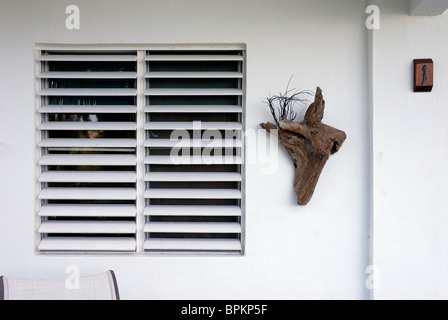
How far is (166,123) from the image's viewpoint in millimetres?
3096

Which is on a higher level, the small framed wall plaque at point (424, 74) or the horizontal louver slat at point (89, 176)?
the small framed wall plaque at point (424, 74)

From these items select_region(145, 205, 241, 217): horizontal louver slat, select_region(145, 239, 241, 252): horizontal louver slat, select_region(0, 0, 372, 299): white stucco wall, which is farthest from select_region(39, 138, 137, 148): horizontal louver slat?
select_region(145, 239, 241, 252): horizontal louver slat

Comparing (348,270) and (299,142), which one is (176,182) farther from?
(348,270)

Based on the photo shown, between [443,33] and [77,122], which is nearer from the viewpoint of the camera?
[443,33]

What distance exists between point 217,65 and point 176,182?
0.99m

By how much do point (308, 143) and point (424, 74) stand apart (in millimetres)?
965

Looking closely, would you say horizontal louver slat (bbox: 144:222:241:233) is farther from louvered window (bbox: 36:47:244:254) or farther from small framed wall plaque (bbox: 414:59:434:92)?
small framed wall plaque (bbox: 414:59:434:92)

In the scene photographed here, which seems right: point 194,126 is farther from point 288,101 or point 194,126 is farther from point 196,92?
point 288,101

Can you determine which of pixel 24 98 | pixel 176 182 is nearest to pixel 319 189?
pixel 176 182

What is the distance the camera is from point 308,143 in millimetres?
2865

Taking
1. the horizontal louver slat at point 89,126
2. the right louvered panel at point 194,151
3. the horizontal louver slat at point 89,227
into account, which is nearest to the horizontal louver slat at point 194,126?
the right louvered panel at point 194,151

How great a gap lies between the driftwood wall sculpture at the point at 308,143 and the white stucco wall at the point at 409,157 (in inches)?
14.5

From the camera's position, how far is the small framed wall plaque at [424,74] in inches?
112

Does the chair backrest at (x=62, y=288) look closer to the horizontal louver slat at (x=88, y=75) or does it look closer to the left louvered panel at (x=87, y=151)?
the left louvered panel at (x=87, y=151)
